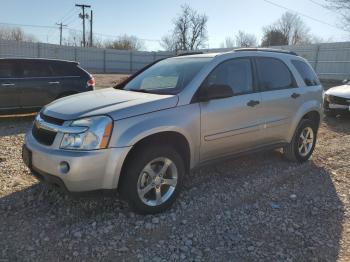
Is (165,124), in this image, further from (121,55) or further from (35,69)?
(121,55)

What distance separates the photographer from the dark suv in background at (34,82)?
9.01 meters

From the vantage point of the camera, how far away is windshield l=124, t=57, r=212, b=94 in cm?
445

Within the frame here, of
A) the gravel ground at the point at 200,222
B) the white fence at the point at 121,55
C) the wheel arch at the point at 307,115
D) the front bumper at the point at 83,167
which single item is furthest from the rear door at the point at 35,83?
the white fence at the point at 121,55

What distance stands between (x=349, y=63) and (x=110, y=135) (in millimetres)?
25961

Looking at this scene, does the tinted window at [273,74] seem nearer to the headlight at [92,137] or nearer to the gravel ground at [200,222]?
the gravel ground at [200,222]

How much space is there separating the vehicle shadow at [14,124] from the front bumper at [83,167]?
4.77 m

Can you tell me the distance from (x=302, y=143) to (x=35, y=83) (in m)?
6.68

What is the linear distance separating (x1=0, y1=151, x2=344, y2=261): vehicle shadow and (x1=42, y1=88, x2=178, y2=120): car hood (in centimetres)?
112

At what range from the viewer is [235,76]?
15.9 feet

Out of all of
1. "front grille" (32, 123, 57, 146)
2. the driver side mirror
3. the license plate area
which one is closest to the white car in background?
the driver side mirror

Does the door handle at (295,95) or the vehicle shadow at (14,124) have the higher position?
the door handle at (295,95)

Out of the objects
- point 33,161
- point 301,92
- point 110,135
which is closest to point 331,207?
point 301,92

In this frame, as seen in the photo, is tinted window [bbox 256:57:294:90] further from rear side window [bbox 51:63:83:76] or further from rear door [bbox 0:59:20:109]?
rear door [bbox 0:59:20:109]

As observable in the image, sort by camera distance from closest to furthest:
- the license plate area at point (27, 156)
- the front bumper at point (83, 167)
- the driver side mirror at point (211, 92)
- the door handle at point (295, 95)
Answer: the front bumper at point (83, 167), the license plate area at point (27, 156), the driver side mirror at point (211, 92), the door handle at point (295, 95)
